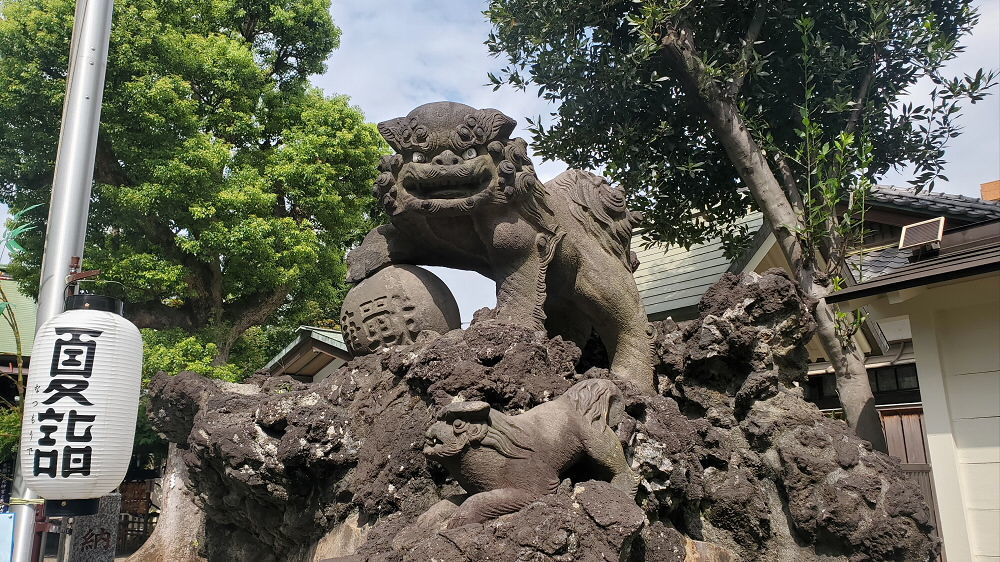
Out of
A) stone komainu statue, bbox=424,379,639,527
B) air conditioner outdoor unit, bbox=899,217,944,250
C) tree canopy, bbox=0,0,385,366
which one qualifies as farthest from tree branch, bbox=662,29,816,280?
tree canopy, bbox=0,0,385,366

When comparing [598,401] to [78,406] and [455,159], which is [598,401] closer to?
[455,159]

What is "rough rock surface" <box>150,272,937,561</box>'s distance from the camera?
372 centimetres

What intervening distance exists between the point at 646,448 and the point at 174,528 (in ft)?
28.3

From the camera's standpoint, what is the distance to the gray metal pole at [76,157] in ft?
19.7

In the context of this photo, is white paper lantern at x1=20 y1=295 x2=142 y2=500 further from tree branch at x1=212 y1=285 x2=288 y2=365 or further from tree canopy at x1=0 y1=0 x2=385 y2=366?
tree branch at x1=212 y1=285 x2=288 y2=365

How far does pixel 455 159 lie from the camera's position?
4508 mm

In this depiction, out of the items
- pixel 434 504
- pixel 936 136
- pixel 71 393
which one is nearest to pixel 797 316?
pixel 434 504

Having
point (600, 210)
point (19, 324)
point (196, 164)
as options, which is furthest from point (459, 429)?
point (19, 324)

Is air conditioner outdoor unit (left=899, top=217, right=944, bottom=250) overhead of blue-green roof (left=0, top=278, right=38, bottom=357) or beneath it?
beneath

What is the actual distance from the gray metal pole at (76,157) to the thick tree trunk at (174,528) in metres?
4.40

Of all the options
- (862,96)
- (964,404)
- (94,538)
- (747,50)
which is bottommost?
(94,538)

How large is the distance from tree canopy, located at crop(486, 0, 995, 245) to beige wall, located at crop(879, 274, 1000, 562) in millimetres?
1714

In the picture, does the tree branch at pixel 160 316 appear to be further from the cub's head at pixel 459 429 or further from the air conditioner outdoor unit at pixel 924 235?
the air conditioner outdoor unit at pixel 924 235

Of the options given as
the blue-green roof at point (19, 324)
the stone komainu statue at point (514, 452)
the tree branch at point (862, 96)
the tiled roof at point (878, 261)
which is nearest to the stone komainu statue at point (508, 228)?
the stone komainu statue at point (514, 452)
